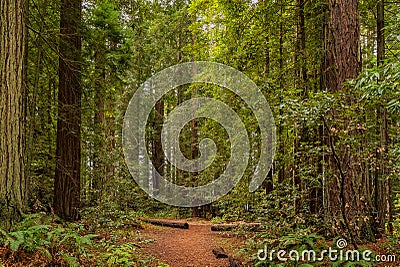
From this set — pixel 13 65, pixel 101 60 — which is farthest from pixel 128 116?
pixel 13 65

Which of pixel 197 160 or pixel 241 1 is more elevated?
pixel 241 1

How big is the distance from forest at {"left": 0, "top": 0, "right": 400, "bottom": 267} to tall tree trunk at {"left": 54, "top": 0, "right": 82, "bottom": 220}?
0.03 meters

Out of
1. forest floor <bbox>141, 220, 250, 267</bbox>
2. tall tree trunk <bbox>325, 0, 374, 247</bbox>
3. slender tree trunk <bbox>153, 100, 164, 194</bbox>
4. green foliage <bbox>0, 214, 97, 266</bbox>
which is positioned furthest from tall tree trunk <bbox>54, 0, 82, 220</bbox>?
slender tree trunk <bbox>153, 100, 164, 194</bbox>

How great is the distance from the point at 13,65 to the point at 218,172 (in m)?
14.5

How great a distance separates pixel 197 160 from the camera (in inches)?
830

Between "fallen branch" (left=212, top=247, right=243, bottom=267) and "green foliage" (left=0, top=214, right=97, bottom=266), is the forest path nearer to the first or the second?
"fallen branch" (left=212, top=247, right=243, bottom=267)

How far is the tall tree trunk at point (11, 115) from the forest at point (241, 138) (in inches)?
0.7

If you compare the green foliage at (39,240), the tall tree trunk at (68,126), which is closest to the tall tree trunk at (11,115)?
the green foliage at (39,240)

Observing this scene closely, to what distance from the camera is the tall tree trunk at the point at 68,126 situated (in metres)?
8.91

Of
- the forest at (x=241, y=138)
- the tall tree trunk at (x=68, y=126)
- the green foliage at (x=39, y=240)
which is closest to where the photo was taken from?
the green foliage at (x=39, y=240)

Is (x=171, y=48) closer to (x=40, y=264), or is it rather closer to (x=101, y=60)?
(x=101, y=60)

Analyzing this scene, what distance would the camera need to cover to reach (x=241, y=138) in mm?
12445

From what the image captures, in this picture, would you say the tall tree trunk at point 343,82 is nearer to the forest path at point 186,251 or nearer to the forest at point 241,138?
the forest at point 241,138

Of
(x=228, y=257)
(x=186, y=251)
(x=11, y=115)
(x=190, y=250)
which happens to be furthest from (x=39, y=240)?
(x=190, y=250)
